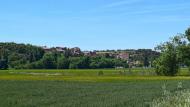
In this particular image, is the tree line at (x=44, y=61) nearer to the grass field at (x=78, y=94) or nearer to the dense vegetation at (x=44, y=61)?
the dense vegetation at (x=44, y=61)

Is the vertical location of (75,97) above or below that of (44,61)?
below

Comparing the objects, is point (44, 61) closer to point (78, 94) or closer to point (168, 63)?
point (168, 63)

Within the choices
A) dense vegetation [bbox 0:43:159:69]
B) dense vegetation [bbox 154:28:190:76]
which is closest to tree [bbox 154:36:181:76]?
dense vegetation [bbox 154:28:190:76]

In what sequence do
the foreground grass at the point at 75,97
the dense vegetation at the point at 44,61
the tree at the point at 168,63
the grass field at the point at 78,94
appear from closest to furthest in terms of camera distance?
1. the foreground grass at the point at 75,97
2. the grass field at the point at 78,94
3. the tree at the point at 168,63
4. the dense vegetation at the point at 44,61

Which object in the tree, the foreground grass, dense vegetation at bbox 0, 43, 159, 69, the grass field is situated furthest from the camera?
dense vegetation at bbox 0, 43, 159, 69

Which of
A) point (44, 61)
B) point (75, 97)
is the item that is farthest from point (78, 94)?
point (44, 61)

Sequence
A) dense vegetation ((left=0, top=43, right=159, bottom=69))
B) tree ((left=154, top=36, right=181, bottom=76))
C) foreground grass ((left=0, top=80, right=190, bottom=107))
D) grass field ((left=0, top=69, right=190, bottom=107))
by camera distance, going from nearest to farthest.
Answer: foreground grass ((left=0, top=80, right=190, bottom=107)) → grass field ((left=0, top=69, right=190, bottom=107)) → tree ((left=154, top=36, right=181, bottom=76)) → dense vegetation ((left=0, top=43, right=159, bottom=69))

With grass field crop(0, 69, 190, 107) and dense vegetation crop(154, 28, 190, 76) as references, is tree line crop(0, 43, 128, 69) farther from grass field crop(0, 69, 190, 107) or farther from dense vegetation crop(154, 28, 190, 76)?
grass field crop(0, 69, 190, 107)

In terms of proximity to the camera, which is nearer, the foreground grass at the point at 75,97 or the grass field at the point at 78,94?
the foreground grass at the point at 75,97

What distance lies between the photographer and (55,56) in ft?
579

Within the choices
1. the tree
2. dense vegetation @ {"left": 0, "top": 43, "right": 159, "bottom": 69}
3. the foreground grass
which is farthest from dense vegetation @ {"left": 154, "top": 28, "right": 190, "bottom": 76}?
the foreground grass

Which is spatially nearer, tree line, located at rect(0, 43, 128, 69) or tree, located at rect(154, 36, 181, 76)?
tree, located at rect(154, 36, 181, 76)

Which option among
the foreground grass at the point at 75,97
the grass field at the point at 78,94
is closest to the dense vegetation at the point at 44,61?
Result: the grass field at the point at 78,94

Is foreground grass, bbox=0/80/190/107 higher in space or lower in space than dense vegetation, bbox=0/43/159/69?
lower
